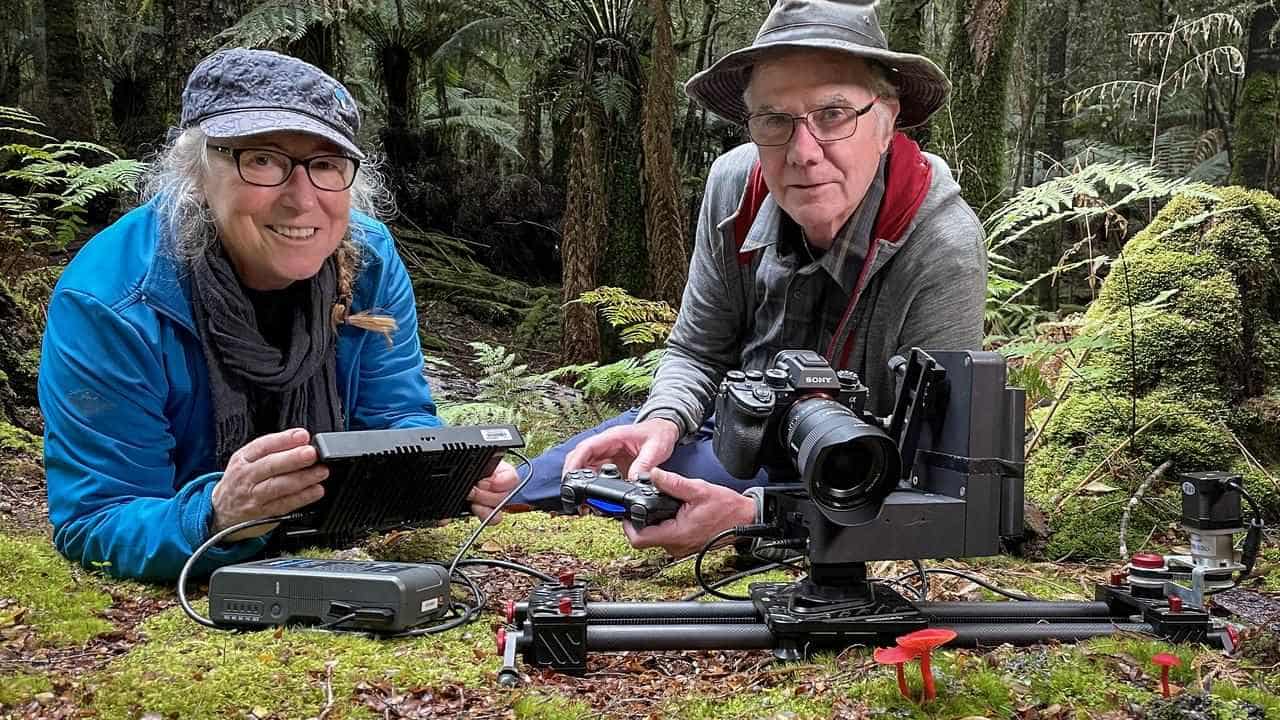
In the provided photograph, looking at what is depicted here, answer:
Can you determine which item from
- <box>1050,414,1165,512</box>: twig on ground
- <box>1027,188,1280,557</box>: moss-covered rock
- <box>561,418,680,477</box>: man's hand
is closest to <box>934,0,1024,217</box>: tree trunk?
<box>1027,188,1280,557</box>: moss-covered rock

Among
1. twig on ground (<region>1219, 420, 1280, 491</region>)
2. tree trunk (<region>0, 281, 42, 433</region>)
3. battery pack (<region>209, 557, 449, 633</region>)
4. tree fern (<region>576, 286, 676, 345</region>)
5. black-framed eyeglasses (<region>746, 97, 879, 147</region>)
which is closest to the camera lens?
battery pack (<region>209, 557, 449, 633</region>)

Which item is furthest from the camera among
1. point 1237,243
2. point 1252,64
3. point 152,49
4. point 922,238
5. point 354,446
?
point 152,49

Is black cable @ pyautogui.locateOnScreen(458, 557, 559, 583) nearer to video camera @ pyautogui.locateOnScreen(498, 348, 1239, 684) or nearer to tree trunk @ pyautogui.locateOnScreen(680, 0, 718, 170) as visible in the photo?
video camera @ pyautogui.locateOnScreen(498, 348, 1239, 684)

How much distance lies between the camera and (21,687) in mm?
1715

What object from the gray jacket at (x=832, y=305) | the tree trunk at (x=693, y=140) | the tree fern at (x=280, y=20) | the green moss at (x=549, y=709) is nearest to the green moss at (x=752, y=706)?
the green moss at (x=549, y=709)

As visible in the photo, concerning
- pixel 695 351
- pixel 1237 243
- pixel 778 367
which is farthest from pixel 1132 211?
pixel 778 367

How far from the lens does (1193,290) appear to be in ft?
12.5

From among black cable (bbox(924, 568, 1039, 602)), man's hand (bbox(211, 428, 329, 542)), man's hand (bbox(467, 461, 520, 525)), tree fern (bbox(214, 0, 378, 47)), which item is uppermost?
tree fern (bbox(214, 0, 378, 47))

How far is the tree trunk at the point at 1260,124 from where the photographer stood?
345 inches

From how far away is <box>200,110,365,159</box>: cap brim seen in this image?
101 inches

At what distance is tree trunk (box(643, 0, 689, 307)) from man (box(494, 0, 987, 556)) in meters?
4.15

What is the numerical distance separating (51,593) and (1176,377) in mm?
3793

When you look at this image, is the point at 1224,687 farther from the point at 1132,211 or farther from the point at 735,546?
the point at 1132,211

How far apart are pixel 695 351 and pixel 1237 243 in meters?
2.25
